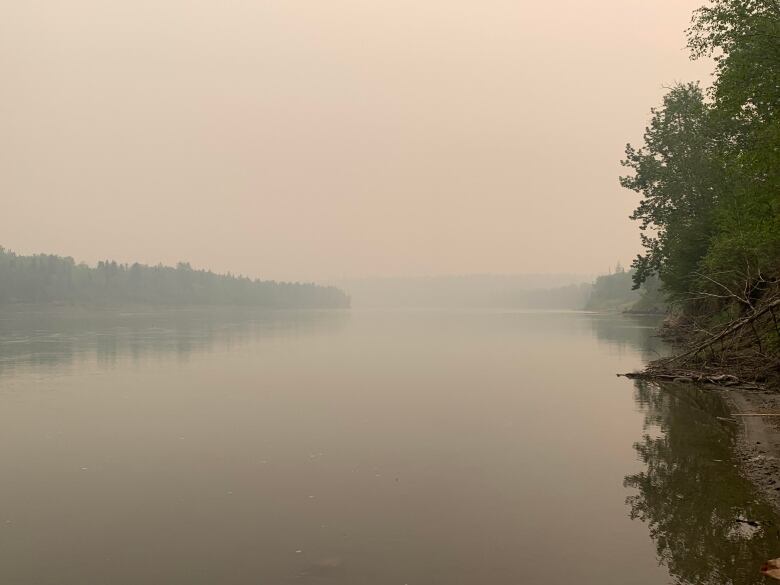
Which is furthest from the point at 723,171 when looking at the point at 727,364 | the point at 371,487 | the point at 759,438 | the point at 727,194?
the point at 371,487

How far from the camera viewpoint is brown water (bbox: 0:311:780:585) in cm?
975

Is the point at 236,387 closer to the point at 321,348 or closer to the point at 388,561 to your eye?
the point at 388,561

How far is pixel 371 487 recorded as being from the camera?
1385 centimetres

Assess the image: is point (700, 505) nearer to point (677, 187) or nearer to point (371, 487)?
point (371, 487)

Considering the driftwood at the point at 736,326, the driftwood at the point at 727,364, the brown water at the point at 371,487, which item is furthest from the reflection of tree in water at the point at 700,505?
the driftwood at the point at 727,364

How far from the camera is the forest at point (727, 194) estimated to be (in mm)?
24516

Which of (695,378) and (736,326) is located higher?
(736,326)

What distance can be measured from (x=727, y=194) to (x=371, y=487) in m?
37.1

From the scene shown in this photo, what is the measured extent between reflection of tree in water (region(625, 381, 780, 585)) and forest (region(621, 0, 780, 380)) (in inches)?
292

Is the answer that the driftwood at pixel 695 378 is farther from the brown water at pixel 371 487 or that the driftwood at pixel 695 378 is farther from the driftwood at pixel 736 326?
the brown water at pixel 371 487

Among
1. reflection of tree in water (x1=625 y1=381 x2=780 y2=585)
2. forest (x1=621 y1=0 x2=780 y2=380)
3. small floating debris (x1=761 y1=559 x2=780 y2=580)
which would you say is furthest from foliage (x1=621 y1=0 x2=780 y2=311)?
small floating debris (x1=761 y1=559 x2=780 y2=580)

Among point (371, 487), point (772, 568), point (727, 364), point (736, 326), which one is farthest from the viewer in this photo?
point (727, 364)

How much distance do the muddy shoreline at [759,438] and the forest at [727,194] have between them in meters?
2.98

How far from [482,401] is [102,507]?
16.6 m
